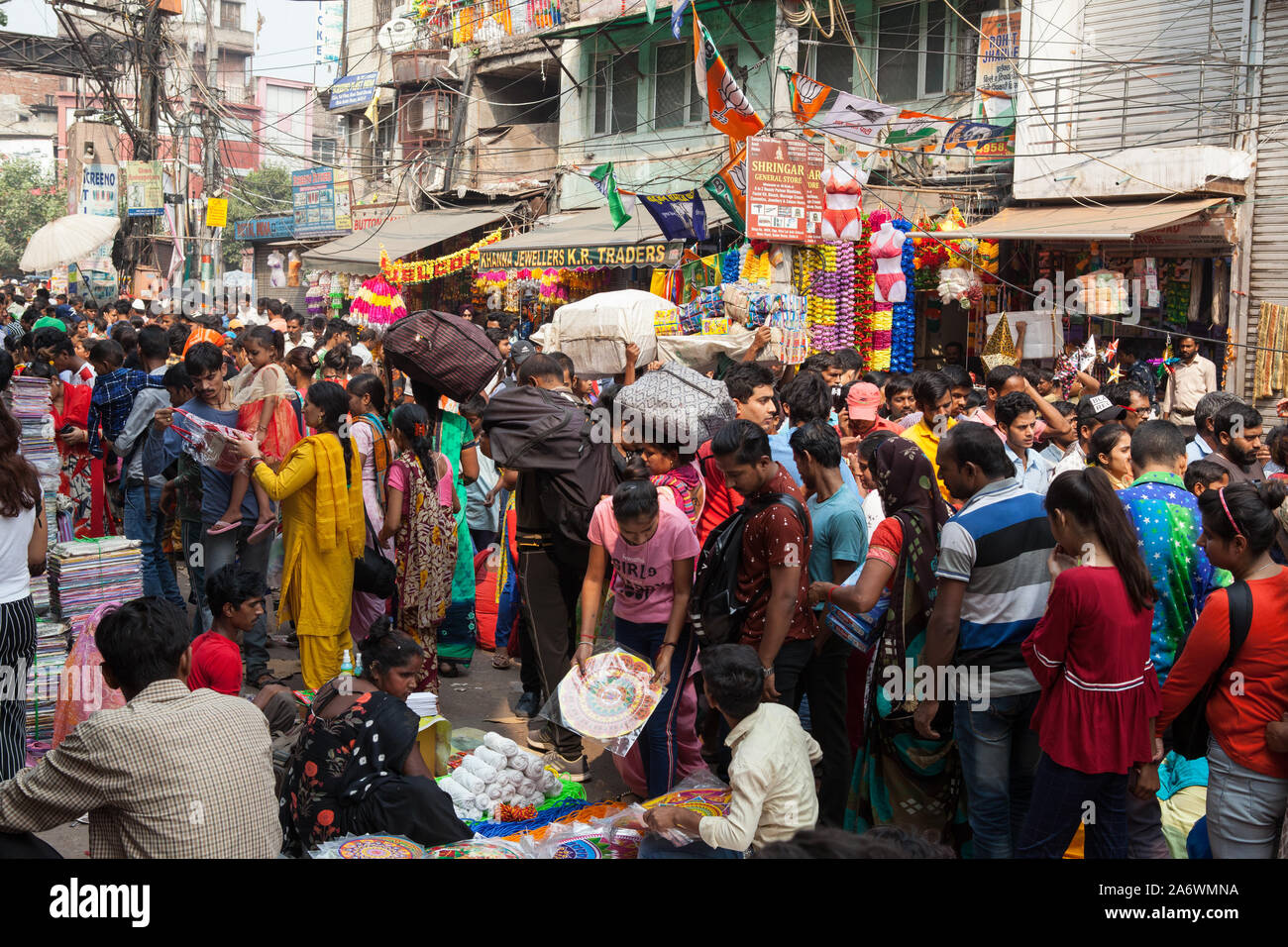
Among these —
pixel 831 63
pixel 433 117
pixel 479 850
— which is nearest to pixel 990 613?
pixel 479 850

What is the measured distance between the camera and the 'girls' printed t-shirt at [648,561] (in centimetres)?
474

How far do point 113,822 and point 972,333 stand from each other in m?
12.9

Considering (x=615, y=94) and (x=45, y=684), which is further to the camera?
(x=615, y=94)

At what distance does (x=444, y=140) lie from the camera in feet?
81.1

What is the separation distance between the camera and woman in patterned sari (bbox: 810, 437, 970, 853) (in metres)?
4.21

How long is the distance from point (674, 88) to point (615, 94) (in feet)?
4.51

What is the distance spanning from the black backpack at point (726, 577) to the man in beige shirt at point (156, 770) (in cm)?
198

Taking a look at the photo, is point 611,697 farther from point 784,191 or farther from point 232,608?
point 784,191

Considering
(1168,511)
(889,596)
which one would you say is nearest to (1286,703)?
(1168,511)

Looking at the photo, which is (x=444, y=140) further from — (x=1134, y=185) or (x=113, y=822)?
(x=113, y=822)

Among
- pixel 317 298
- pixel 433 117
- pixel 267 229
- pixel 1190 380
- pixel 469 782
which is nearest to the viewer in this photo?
pixel 469 782

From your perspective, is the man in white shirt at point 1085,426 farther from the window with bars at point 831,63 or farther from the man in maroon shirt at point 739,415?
the window with bars at point 831,63

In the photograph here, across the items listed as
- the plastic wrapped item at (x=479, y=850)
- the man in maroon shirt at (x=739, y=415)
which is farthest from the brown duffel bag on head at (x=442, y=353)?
the plastic wrapped item at (x=479, y=850)

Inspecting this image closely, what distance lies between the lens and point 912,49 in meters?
16.8
